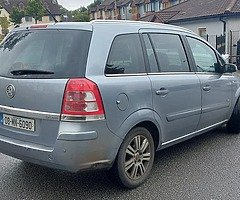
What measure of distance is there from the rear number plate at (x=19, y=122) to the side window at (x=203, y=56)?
2426 mm

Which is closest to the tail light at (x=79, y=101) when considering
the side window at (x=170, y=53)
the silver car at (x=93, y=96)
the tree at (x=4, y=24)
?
the silver car at (x=93, y=96)

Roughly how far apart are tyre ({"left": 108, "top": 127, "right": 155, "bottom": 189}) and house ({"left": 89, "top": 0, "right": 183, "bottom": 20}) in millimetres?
34449

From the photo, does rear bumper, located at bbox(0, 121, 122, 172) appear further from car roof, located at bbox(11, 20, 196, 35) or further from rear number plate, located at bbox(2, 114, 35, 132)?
car roof, located at bbox(11, 20, 196, 35)

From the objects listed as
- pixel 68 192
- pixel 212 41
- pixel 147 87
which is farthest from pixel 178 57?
pixel 212 41

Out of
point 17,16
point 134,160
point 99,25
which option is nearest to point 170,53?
point 99,25

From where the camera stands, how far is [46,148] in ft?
9.82

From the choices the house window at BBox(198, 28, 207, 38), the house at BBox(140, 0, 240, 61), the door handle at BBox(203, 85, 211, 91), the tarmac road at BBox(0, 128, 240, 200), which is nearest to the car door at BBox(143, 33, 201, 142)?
the door handle at BBox(203, 85, 211, 91)

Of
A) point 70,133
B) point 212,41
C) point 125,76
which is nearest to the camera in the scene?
point 70,133

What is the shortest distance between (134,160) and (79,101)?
1.03 metres

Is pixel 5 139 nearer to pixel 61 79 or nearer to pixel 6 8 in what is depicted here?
pixel 61 79

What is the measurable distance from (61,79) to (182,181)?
72.0 inches

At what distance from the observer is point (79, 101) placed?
2.89 m

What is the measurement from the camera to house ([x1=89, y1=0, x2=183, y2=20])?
129ft

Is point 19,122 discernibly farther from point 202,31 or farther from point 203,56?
point 202,31
